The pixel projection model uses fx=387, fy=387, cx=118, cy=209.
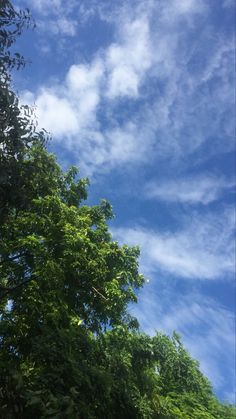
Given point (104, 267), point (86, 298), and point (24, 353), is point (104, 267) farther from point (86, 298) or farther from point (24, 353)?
point (24, 353)

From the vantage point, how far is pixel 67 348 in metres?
9.98

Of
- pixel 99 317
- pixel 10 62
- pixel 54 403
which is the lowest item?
pixel 54 403

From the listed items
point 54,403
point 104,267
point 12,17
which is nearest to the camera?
point 54,403

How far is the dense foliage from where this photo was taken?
9734 millimetres

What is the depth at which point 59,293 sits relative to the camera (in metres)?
13.1

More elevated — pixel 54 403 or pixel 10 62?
pixel 10 62

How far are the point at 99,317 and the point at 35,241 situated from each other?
385 cm

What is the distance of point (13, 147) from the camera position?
12.4m

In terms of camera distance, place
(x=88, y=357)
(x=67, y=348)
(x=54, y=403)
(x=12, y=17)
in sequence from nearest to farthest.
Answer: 1. (x=54, y=403)
2. (x=67, y=348)
3. (x=88, y=357)
4. (x=12, y=17)

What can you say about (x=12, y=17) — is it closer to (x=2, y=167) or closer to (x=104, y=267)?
(x=2, y=167)

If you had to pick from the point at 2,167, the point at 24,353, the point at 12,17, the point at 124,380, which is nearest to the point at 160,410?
the point at 124,380

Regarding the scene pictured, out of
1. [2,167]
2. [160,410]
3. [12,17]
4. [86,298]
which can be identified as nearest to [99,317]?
[86,298]

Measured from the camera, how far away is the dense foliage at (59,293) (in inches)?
383

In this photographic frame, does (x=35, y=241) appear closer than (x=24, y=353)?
No
